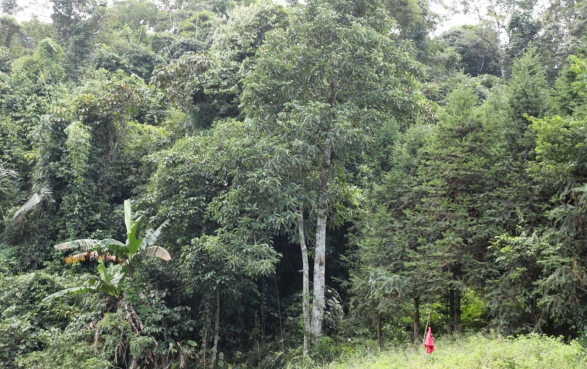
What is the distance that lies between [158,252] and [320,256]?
4.10 metres

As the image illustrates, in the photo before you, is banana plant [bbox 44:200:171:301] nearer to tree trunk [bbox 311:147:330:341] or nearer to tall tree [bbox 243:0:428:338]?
tree trunk [bbox 311:147:330:341]

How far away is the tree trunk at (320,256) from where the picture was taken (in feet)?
31.6

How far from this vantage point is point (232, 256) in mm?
8812

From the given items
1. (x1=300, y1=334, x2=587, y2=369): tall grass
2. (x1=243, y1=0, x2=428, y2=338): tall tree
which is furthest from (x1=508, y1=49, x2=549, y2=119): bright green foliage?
(x1=300, y1=334, x2=587, y2=369): tall grass

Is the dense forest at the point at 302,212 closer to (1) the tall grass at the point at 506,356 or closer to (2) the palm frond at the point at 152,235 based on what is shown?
(2) the palm frond at the point at 152,235

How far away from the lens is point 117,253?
10.2 m

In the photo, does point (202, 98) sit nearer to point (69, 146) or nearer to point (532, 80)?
point (69, 146)

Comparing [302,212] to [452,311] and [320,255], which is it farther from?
[452,311]

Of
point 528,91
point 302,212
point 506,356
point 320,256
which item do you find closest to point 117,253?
point 302,212

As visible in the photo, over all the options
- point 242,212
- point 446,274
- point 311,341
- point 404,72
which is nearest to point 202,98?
point 242,212

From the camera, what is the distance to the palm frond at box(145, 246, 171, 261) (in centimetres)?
993

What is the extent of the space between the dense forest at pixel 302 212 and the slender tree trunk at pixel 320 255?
0.16 ft

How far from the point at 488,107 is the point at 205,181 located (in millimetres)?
7436

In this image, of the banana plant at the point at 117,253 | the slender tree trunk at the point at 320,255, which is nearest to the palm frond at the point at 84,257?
the banana plant at the point at 117,253
